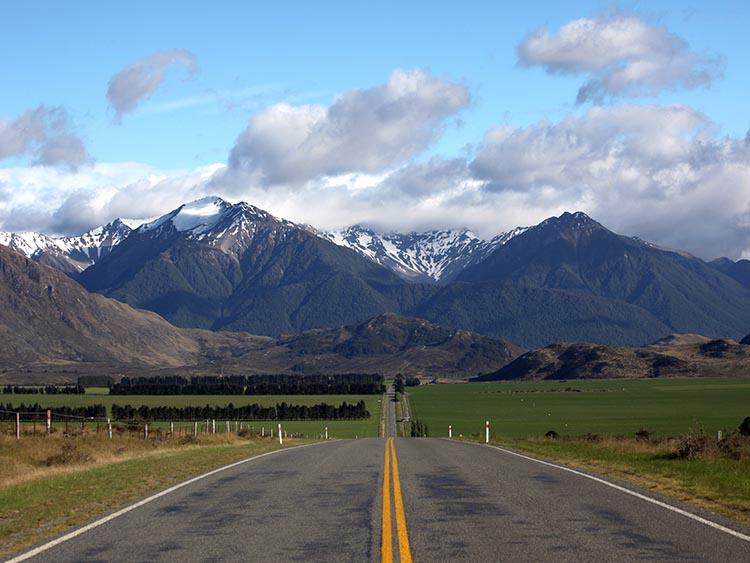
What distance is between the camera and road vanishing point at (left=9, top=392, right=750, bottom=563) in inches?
559

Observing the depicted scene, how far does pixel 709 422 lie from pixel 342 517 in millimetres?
127415

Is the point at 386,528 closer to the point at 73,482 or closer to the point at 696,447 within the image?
the point at 73,482

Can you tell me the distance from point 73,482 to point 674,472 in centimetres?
1706

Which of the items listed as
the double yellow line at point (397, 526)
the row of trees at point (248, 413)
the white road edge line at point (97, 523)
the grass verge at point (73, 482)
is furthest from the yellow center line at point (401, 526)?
the row of trees at point (248, 413)

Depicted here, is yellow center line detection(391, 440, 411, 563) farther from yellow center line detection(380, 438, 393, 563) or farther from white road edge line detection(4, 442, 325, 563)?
white road edge line detection(4, 442, 325, 563)

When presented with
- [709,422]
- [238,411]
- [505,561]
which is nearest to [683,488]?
[505,561]

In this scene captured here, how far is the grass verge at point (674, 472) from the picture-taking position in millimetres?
20375

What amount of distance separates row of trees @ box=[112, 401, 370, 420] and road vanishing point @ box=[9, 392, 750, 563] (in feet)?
441

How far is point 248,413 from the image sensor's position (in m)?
176

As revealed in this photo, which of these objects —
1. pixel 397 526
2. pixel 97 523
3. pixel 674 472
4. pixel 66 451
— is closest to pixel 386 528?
pixel 397 526

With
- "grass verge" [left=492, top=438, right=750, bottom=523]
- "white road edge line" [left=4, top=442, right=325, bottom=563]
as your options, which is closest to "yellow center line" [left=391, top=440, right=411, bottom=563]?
"white road edge line" [left=4, top=442, right=325, bottom=563]

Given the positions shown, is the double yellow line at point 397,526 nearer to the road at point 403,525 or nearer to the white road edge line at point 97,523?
the road at point 403,525

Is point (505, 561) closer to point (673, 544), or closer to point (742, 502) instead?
point (673, 544)

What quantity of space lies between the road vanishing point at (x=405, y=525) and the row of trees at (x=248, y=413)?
134 m
